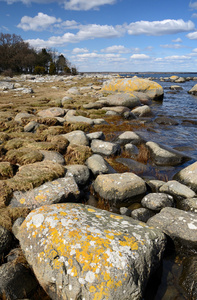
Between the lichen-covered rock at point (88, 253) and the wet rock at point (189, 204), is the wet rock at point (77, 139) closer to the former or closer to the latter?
the wet rock at point (189, 204)

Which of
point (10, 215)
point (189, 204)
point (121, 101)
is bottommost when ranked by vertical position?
point (189, 204)

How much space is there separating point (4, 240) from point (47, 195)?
5.16 feet

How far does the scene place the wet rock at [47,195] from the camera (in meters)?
5.18

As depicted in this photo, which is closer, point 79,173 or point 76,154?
point 79,173

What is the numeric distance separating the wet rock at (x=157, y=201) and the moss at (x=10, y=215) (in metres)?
3.41

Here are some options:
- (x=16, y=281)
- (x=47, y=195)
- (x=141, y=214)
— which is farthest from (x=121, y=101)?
(x=16, y=281)

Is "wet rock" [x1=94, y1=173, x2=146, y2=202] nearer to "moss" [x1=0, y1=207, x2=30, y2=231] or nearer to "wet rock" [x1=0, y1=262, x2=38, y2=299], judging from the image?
"moss" [x1=0, y1=207, x2=30, y2=231]

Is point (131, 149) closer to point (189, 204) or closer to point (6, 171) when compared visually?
point (189, 204)

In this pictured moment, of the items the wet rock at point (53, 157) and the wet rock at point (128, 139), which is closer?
the wet rock at point (53, 157)

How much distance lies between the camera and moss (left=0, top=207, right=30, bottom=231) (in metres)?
4.40

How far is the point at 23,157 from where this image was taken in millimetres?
7387

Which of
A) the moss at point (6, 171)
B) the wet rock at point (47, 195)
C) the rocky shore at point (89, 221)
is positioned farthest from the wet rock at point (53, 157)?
the wet rock at point (47, 195)

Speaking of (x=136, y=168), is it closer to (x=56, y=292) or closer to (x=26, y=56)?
(x=56, y=292)

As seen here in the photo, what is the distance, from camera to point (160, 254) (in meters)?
3.74
